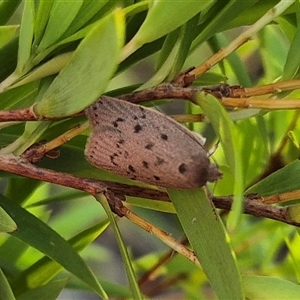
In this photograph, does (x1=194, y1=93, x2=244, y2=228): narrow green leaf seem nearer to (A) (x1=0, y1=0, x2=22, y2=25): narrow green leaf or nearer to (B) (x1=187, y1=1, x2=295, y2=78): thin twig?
(B) (x1=187, y1=1, x2=295, y2=78): thin twig

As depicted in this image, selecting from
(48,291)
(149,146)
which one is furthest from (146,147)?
→ (48,291)

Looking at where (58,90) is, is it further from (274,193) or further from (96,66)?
(274,193)

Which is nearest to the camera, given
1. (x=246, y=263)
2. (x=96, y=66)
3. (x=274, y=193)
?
(x=96, y=66)

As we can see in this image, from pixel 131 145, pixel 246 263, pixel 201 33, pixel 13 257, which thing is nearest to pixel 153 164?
pixel 131 145

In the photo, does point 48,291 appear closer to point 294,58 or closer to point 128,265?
point 128,265

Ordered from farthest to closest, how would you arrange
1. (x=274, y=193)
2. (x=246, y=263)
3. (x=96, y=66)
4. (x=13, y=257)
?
(x=246, y=263), (x=13, y=257), (x=274, y=193), (x=96, y=66)

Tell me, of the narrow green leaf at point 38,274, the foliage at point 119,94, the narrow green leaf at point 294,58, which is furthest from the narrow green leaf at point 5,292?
the narrow green leaf at point 294,58
